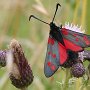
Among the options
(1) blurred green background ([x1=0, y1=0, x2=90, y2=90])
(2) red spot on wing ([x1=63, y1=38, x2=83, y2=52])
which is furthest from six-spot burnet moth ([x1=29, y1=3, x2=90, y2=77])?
(1) blurred green background ([x1=0, y1=0, x2=90, y2=90])

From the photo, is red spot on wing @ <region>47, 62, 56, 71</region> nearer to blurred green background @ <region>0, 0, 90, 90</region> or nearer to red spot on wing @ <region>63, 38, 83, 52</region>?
red spot on wing @ <region>63, 38, 83, 52</region>

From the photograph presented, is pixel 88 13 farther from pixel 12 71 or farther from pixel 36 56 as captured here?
pixel 12 71

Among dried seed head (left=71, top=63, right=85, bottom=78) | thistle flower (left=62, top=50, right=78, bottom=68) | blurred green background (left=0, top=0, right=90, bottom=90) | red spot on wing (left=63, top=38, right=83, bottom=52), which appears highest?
blurred green background (left=0, top=0, right=90, bottom=90)

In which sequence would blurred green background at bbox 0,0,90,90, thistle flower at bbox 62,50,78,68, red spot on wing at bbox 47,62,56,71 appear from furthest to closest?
blurred green background at bbox 0,0,90,90
thistle flower at bbox 62,50,78,68
red spot on wing at bbox 47,62,56,71

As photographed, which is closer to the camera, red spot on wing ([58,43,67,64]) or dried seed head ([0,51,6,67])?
red spot on wing ([58,43,67,64])

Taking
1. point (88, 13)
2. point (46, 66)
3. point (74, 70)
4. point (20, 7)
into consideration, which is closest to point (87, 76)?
point (74, 70)

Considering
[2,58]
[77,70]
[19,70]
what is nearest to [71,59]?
[77,70]
